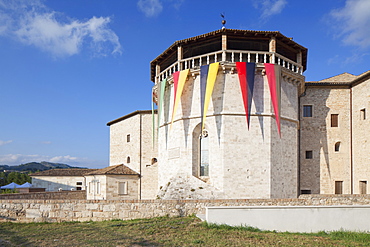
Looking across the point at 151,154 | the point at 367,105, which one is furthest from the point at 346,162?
the point at 151,154

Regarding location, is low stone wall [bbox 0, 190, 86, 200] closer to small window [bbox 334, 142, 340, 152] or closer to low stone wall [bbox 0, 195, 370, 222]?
low stone wall [bbox 0, 195, 370, 222]

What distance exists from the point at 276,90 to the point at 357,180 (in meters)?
9.99

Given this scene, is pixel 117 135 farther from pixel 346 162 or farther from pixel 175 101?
pixel 346 162

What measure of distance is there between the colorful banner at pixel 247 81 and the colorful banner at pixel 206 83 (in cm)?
152

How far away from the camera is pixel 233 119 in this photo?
66.1 feet

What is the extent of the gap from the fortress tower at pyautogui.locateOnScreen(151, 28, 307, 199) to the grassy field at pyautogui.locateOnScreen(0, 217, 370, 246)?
7736 mm

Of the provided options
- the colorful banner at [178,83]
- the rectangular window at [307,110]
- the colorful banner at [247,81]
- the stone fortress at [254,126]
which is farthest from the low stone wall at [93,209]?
the rectangular window at [307,110]

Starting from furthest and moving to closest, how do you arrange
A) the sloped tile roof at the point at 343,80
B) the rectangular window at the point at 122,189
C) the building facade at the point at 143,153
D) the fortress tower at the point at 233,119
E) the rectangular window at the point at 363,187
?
the building facade at the point at 143,153 → the rectangular window at the point at 122,189 → the sloped tile roof at the point at 343,80 → the rectangular window at the point at 363,187 → the fortress tower at the point at 233,119

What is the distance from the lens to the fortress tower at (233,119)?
19.8 m

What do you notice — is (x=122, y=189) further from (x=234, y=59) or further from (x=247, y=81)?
(x=247, y=81)

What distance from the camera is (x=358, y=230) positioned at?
11.5 meters

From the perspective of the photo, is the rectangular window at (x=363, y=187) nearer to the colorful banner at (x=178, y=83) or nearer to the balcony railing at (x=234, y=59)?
the balcony railing at (x=234, y=59)

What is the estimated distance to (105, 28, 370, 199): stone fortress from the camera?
65.2 ft

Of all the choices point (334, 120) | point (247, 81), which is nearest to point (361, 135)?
point (334, 120)
